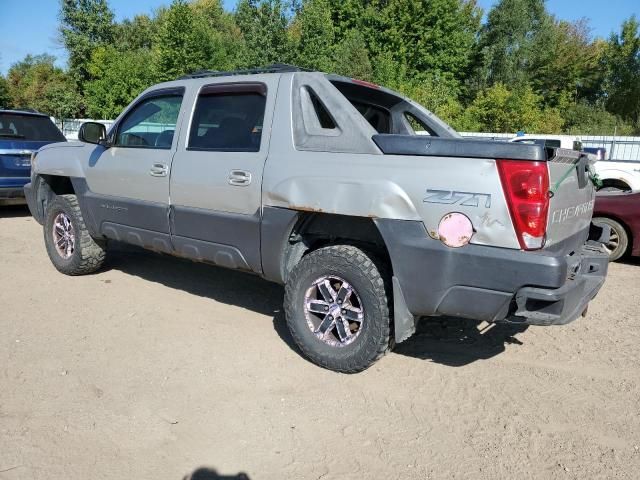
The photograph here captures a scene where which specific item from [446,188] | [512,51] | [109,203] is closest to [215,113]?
[109,203]

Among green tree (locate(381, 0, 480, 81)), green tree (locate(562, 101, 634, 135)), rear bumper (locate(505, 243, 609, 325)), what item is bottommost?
rear bumper (locate(505, 243, 609, 325))

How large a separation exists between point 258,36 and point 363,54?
5.79m

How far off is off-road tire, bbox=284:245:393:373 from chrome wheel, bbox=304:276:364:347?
0.12ft

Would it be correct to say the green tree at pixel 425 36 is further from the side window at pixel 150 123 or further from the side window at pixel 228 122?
the side window at pixel 228 122

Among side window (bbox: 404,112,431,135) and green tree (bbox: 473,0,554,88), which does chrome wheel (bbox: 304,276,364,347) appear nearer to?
side window (bbox: 404,112,431,135)

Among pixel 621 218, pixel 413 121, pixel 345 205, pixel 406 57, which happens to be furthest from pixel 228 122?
pixel 406 57

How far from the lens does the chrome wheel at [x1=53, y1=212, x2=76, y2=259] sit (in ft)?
18.9

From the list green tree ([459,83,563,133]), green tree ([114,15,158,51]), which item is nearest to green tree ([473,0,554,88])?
green tree ([459,83,563,133])

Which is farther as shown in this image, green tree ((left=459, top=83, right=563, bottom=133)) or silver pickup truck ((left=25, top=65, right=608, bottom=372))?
green tree ((left=459, top=83, right=563, bottom=133))

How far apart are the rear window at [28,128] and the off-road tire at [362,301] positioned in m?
7.29

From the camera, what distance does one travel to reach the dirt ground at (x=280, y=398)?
109 inches

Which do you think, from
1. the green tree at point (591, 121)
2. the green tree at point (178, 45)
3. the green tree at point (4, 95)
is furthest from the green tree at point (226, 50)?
the green tree at point (4, 95)

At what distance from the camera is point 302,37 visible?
3241 cm

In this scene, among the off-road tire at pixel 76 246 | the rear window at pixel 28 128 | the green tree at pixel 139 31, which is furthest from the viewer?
the green tree at pixel 139 31
